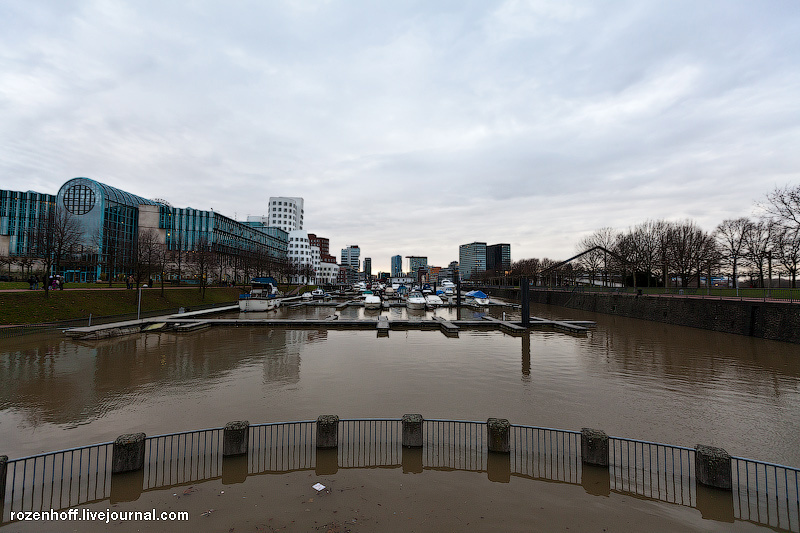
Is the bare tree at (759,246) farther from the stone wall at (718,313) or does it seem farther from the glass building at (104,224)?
the glass building at (104,224)

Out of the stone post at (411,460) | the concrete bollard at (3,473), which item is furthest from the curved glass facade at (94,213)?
the stone post at (411,460)

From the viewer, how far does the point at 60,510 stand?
24.3 ft

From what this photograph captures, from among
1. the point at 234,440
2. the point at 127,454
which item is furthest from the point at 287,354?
the point at 127,454

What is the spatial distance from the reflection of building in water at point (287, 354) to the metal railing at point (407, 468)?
23.5 ft

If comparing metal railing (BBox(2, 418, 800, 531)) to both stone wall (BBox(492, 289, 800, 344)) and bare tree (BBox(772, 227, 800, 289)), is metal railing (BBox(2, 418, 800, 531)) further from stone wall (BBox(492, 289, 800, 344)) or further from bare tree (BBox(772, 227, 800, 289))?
bare tree (BBox(772, 227, 800, 289))

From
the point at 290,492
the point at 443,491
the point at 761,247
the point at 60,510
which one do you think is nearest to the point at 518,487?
the point at 443,491

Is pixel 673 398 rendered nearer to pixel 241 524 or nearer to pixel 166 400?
pixel 241 524

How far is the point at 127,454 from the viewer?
870 cm

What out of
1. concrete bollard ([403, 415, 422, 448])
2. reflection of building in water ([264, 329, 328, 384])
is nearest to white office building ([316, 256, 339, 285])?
reflection of building in water ([264, 329, 328, 384])

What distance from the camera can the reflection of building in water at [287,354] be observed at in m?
18.2

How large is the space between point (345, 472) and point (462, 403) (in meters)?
6.42

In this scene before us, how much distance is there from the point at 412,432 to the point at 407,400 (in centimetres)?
438

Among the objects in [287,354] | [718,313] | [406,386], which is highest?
[718,313]

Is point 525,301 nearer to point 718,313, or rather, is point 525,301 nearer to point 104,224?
point 718,313
